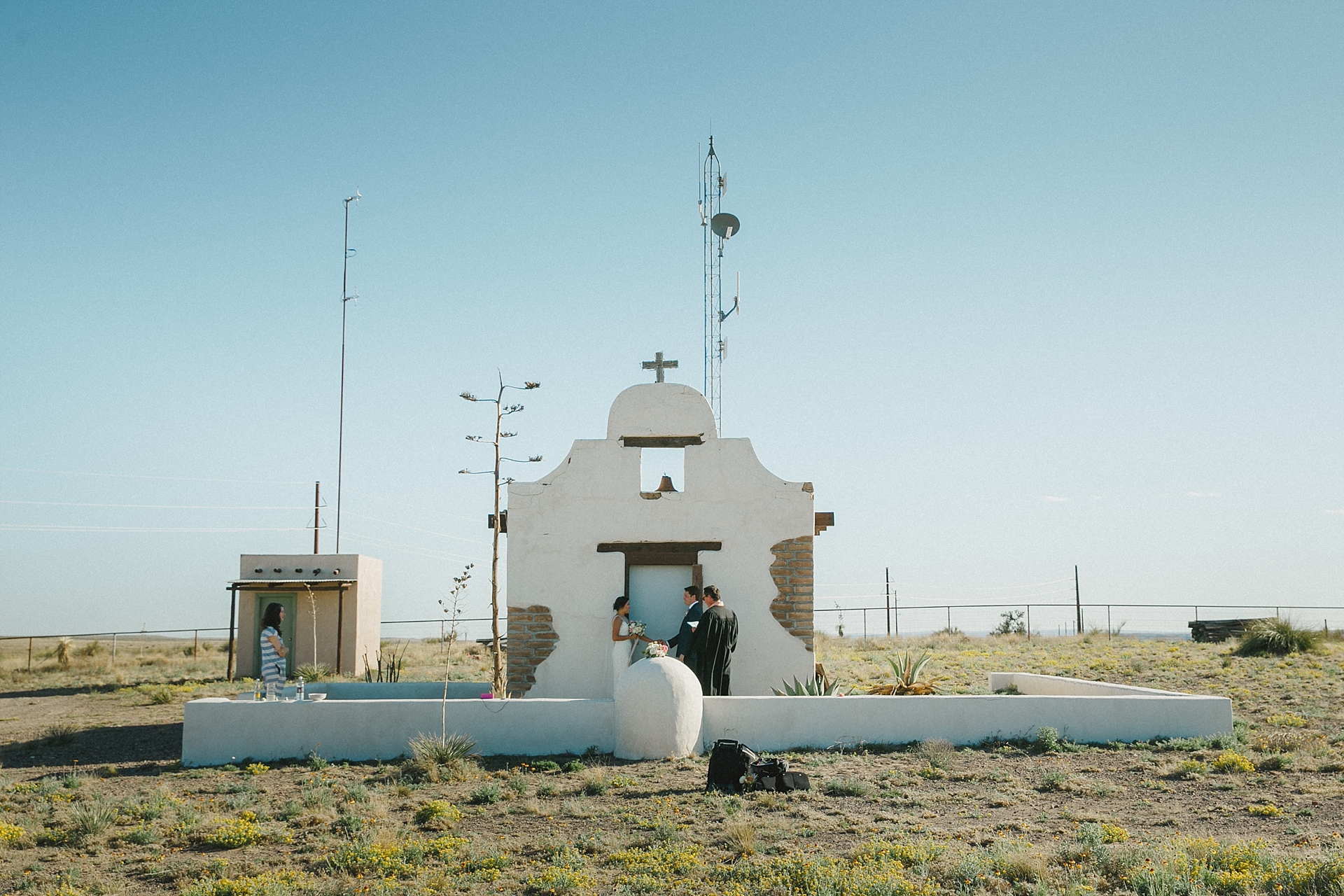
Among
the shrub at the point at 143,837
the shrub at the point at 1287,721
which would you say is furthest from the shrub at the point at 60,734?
the shrub at the point at 1287,721

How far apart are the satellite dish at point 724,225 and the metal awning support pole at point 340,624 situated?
13.5m

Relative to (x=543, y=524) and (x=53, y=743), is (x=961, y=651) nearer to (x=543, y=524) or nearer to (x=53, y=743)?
(x=543, y=524)

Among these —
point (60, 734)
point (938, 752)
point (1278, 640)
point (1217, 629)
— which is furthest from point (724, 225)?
point (1217, 629)

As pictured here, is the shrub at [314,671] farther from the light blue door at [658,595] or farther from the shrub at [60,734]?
the light blue door at [658,595]

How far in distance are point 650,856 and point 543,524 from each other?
7.04m

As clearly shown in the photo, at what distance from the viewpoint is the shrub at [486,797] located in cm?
921

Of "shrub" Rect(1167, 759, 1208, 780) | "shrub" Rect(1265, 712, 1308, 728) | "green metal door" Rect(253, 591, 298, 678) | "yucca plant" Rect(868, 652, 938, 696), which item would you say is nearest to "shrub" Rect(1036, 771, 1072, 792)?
"shrub" Rect(1167, 759, 1208, 780)

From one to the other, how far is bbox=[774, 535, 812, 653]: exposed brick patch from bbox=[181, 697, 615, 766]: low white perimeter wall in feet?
7.85

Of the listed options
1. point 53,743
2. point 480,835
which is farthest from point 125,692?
point 480,835

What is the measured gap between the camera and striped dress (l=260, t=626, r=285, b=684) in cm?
1261

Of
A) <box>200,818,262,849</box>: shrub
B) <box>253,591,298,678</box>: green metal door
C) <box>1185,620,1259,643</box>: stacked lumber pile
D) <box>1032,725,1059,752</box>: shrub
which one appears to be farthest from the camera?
<box>1185,620,1259,643</box>: stacked lumber pile

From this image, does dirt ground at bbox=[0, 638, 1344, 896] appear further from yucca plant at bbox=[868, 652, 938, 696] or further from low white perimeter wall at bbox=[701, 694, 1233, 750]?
yucca plant at bbox=[868, 652, 938, 696]

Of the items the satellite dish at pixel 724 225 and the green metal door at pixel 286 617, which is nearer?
the satellite dish at pixel 724 225

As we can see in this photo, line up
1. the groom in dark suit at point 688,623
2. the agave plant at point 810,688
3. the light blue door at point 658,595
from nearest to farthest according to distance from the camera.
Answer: the groom in dark suit at point 688,623 → the agave plant at point 810,688 → the light blue door at point 658,595
